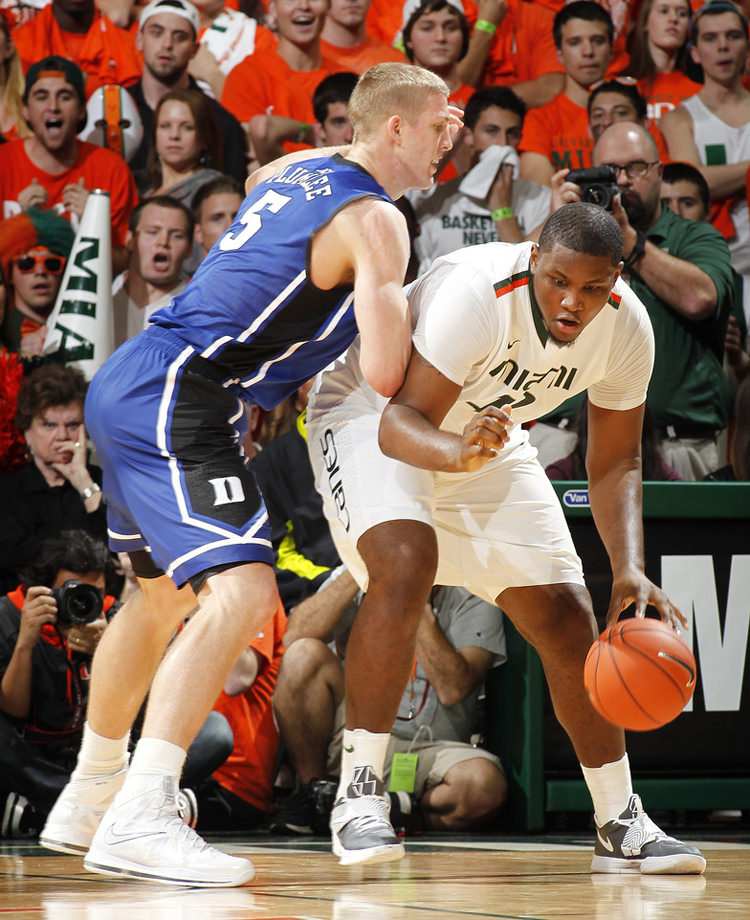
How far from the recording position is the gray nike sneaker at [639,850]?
283 cm

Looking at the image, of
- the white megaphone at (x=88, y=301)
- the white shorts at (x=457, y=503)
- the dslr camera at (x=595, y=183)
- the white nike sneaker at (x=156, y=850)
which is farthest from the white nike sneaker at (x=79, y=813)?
the white megaphone at (x=88, y=301)

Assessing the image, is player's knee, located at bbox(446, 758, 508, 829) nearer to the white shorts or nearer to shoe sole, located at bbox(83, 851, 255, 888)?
the white shorts

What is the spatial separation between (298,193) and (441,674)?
2102 mm

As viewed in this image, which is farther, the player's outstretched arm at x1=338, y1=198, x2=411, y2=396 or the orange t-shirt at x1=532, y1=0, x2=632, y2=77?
the orange t-shirt at x1=532, y1=0, x2=632, y2=77

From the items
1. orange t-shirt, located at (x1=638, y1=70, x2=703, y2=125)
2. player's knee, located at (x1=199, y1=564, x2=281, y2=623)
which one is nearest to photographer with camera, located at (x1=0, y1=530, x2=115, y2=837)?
player's knee, located at (x1=199, y1=564, x2=281, y2=623)

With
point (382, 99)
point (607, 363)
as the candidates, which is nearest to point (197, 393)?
point (382, 99)

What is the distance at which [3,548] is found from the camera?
197 inches

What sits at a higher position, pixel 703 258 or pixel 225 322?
pixel 703 258

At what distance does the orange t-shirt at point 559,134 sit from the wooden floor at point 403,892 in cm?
432

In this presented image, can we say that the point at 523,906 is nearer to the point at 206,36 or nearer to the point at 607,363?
the point at 607,363

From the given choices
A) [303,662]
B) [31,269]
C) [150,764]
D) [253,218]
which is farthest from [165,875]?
[31,269]

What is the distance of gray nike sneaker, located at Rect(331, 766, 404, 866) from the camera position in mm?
2697

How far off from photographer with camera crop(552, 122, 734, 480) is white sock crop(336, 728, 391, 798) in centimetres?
303

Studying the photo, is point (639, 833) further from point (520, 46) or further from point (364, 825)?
point (520, 46)
